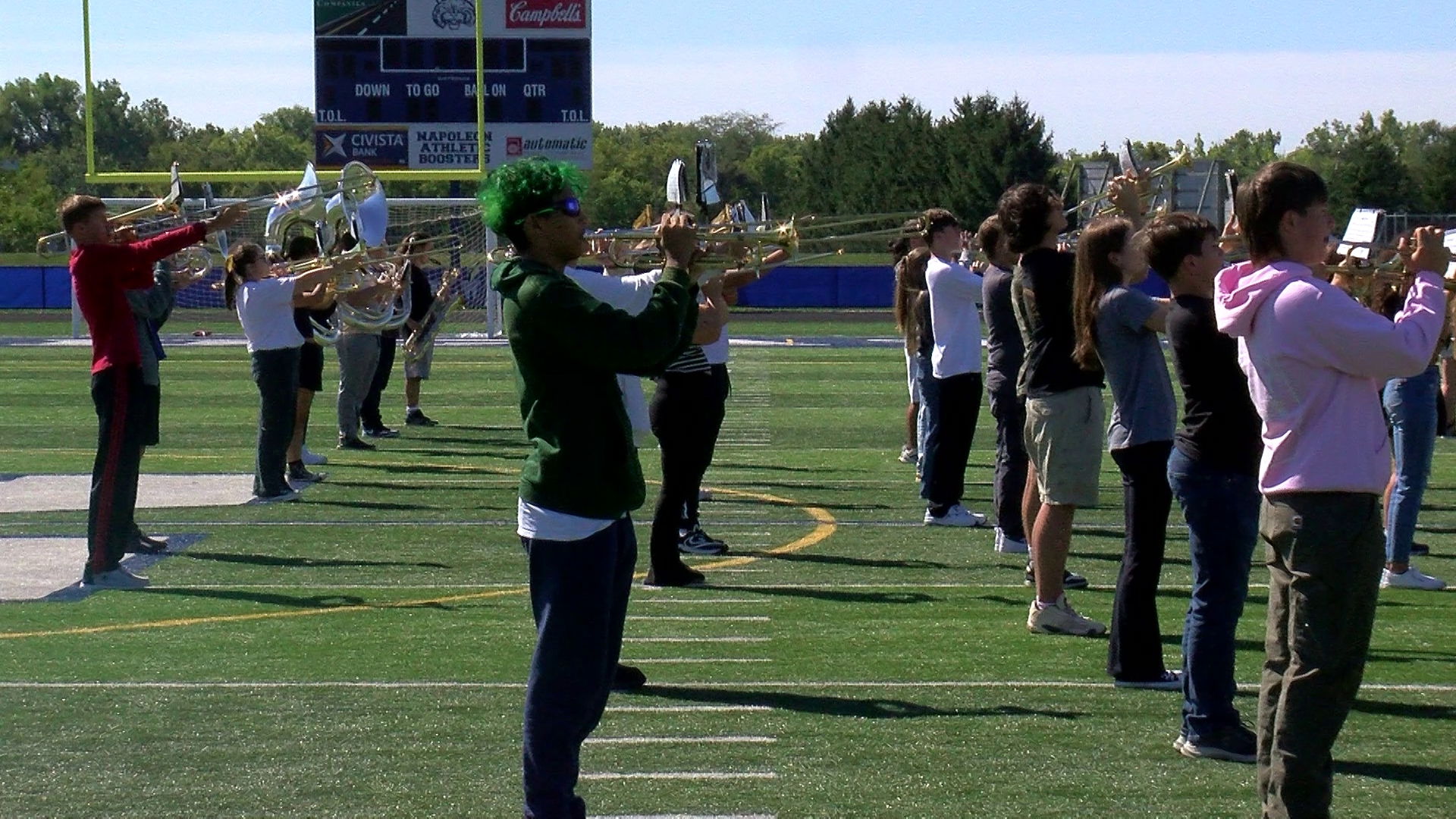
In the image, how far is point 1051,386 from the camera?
6934mm

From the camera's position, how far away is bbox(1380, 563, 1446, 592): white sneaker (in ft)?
27.1

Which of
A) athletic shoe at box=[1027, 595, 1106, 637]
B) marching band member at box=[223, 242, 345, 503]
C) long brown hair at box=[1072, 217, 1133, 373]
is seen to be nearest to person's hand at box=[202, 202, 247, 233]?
marching band member at box=[223, 242, 345, 503]

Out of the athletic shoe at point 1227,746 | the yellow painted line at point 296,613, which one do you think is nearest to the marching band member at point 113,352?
the yellow painted line at point 296,613

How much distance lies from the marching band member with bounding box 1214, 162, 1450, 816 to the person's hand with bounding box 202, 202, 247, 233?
5.32 metres

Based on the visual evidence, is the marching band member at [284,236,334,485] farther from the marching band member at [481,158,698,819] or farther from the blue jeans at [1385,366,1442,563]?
the marching band member at [481,158,698,819]

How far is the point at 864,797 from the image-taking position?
16.6ft

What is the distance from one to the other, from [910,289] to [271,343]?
170 inches

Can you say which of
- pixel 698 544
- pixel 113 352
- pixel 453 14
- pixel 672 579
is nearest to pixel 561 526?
pixel 672 579

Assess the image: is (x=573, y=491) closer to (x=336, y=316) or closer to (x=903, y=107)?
(x=336, y=316)

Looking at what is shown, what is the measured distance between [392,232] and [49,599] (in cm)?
2604

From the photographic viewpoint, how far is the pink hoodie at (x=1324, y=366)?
4.21 meters

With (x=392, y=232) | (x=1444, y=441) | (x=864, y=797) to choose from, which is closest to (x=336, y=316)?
(x=1444, y=441)

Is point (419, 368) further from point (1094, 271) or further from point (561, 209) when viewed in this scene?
point (561, 209)

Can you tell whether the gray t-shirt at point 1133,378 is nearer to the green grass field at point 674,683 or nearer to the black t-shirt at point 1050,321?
the black t-shirt at point 1050,321
